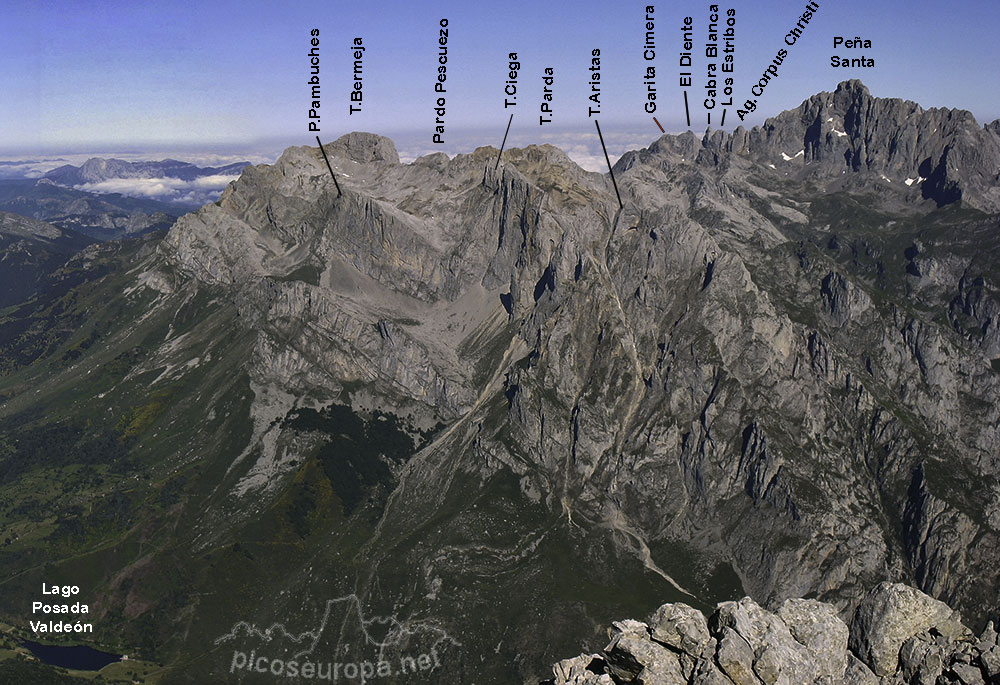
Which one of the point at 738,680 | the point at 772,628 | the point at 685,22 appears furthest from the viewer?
the point at 685,22

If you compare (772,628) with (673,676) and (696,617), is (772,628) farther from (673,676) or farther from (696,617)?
(673,676)

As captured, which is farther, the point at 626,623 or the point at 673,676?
the point at 626,623

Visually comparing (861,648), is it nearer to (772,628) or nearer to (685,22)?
(772,628)

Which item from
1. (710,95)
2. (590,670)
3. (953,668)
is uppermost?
(710,95)

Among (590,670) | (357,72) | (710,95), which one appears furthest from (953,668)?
(357,72)

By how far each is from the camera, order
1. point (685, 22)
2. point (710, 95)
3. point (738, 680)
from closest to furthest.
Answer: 1. point (738, 680)
2. point (685, 22)
3. point (710, 95)

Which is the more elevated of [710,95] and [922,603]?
[710,95]

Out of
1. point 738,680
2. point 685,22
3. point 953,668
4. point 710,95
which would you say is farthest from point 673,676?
point 710,95
